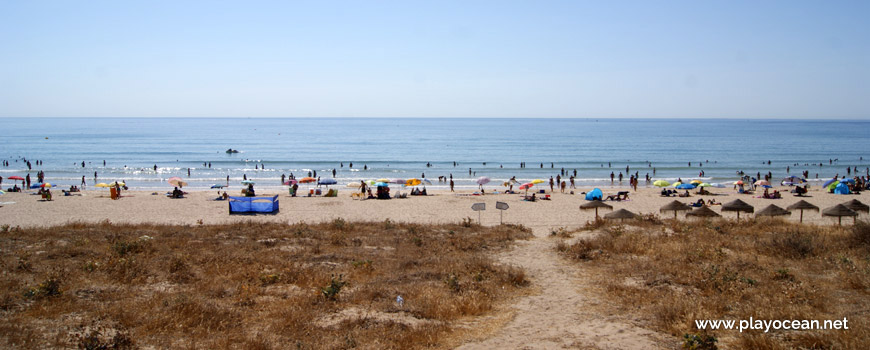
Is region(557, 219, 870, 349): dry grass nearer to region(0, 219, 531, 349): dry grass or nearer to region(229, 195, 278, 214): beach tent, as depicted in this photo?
region(0, 219, 531, 349): dry grass

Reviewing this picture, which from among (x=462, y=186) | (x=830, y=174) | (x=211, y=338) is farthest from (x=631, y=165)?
(x=211, y=338)

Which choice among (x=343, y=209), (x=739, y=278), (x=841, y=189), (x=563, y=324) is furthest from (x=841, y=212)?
(x=343, y=209)

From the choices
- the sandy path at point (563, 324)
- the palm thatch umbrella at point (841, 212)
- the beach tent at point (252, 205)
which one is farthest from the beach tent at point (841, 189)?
the beach tent at point (252, 205)

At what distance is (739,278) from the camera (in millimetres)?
10359

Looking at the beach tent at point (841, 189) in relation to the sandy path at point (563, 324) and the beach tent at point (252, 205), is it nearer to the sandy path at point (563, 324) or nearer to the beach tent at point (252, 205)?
the sandy path at point (563, 324)

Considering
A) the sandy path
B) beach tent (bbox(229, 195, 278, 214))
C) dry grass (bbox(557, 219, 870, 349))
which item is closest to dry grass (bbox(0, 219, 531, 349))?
the sandy path

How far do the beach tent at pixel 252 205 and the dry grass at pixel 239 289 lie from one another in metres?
10.4

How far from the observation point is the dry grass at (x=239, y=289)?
7762 millimetres

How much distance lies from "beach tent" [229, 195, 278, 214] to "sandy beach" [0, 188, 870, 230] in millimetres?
713

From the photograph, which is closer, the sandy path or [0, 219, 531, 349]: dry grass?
the sandy path

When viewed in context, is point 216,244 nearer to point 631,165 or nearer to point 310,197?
point 310,197

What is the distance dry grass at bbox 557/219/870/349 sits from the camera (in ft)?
25.6

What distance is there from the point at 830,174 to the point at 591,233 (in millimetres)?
54925

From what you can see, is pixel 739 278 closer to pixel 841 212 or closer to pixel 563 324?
pixel 563 324
